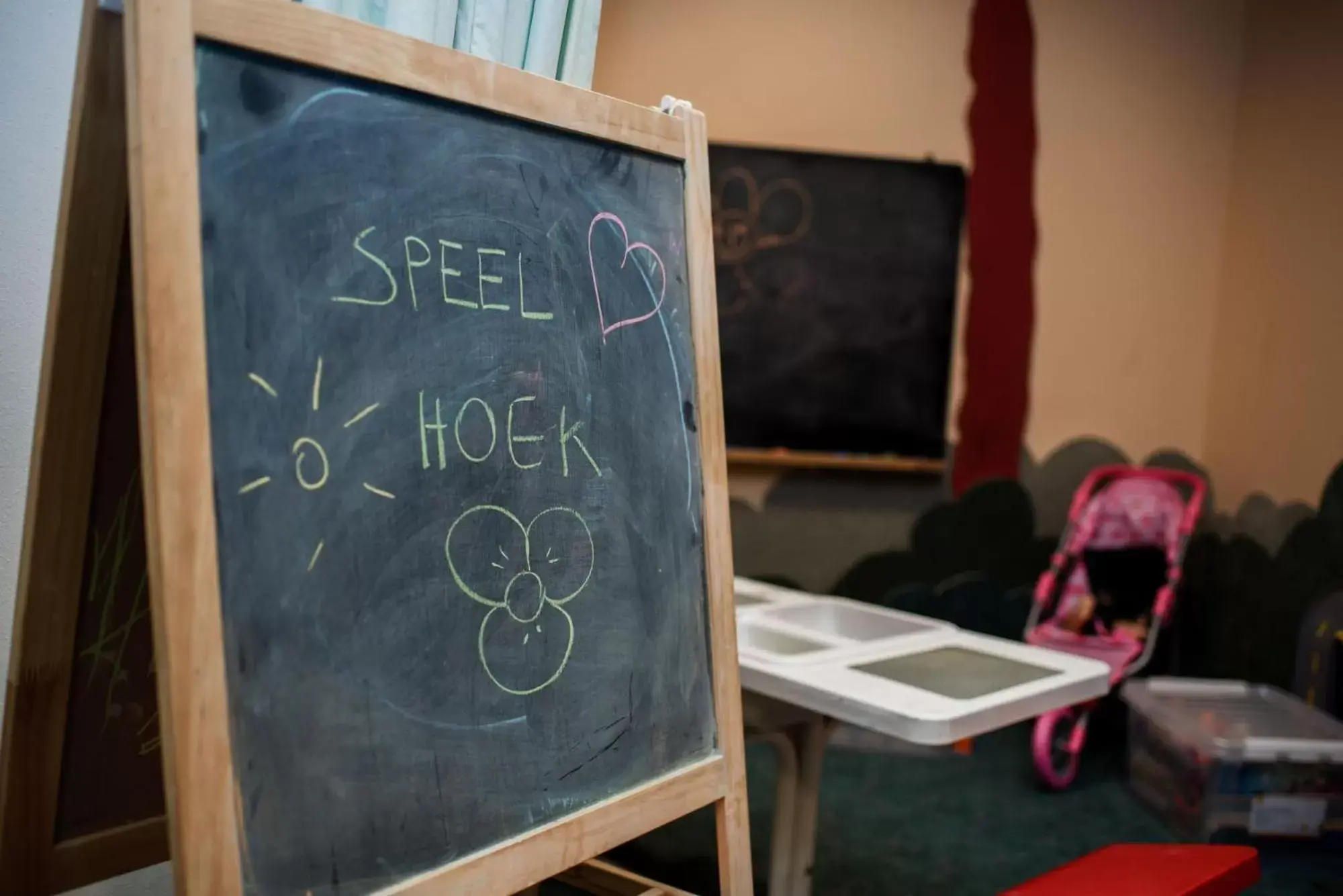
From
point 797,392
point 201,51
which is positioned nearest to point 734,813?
point 201,51

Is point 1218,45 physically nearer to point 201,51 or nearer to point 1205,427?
point 1205,427

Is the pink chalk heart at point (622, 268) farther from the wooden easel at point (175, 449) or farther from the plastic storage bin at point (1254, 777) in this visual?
the plastic storage bin at point (1254, 777)

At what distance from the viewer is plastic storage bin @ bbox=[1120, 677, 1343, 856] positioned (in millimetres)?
2533

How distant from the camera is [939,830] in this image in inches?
105

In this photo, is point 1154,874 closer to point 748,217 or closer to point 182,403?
point 182,403

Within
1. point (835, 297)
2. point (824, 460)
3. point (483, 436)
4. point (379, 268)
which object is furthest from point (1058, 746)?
point (379, 268)

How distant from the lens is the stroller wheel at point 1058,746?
292 cm

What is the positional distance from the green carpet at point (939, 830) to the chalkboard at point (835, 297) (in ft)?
3.39

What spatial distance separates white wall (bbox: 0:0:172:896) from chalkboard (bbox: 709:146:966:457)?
2.08 metres

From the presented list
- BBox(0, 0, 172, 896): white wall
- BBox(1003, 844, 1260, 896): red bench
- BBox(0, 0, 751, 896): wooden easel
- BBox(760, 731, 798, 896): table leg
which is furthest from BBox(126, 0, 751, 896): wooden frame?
BBox(760, 731, 798, 896): table leg

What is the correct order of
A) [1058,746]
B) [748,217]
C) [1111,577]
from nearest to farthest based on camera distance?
[1058,746]
[748,217]
[1111,577]

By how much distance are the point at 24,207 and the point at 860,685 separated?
134 centimetres

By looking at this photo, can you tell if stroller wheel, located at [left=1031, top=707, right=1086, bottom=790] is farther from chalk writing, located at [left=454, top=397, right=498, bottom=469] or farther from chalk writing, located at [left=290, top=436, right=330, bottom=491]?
chalk writing, located at [left=290, top=436, right=330, bottom=491]

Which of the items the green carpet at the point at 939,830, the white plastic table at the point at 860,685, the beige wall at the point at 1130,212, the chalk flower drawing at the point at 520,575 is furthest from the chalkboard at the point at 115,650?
the beige wall at the point at 1130,212
